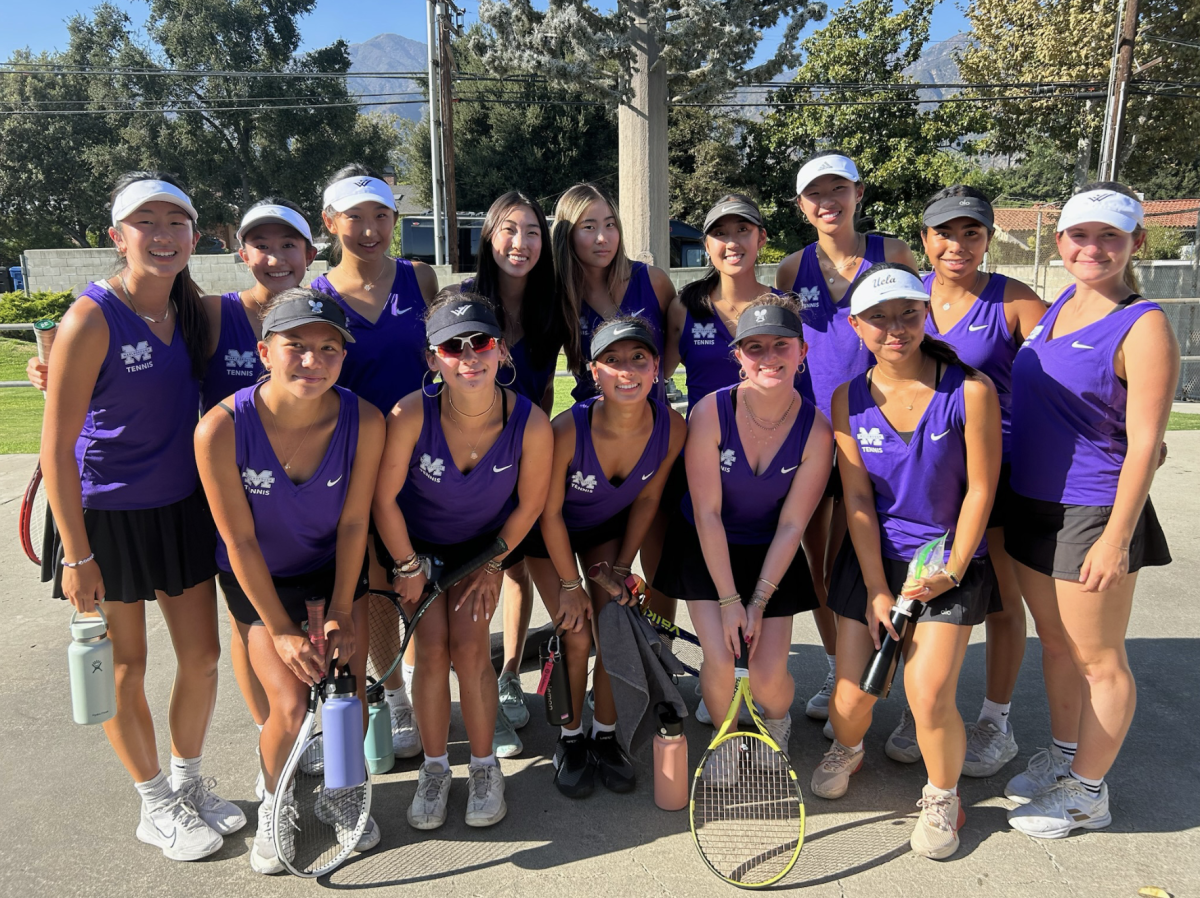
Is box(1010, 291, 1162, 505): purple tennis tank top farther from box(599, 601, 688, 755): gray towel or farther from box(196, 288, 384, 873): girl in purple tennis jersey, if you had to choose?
box(196, 288, 384, 873): girl in purple tennis jersey

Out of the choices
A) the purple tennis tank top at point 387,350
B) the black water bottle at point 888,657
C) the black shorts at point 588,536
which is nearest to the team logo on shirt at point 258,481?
the purple tennis tank top at point 387,350

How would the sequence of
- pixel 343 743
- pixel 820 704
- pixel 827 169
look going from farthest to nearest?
pixel 820 704 → pixel 827 169 → pixel 343 743

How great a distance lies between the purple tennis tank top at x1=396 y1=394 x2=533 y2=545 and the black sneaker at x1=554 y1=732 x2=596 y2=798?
41.9 inches

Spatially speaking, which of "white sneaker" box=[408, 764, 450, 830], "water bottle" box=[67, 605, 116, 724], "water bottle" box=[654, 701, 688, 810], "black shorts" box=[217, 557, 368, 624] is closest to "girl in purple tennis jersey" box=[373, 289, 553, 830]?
"white sneaker" box=[408, 764, 450, 830]

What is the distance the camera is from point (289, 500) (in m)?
3.07

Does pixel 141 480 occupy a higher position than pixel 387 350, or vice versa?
pixel 387 350

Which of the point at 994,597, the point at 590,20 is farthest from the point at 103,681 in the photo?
the point at 590,20

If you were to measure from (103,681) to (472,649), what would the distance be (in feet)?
4.31

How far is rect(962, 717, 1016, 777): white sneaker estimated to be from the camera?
3641 mm

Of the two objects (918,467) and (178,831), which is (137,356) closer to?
(178,831)

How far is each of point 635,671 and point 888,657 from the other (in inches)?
39.5

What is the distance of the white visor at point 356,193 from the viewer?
3.78 metres

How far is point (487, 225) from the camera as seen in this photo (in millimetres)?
4047

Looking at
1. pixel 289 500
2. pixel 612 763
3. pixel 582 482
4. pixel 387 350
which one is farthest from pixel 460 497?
pixel 612 763
